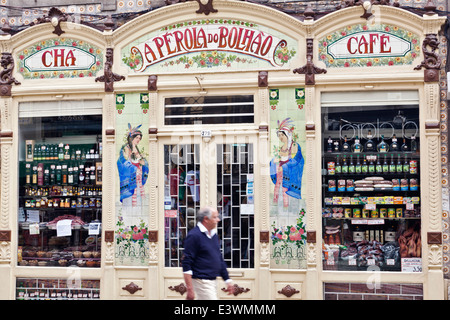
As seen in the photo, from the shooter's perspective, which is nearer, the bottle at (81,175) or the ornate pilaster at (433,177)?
the ornate pilaster at (433,177)

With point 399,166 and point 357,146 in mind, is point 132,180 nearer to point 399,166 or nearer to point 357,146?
point 357,146

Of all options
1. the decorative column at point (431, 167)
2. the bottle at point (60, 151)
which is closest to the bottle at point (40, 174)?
the bottle at point (60, 151)

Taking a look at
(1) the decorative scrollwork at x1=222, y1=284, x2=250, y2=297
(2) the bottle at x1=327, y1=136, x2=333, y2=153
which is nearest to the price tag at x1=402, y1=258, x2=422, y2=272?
(2) the bottle at x1=327, y1=136, x2=333, y2=153

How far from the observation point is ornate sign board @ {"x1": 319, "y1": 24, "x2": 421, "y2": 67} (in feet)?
34.2

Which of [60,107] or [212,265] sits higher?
[60,107]

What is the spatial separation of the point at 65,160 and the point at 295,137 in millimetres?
4067

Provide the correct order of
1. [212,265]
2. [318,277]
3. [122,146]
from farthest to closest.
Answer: [122,146]
[318,277]
[212,265]

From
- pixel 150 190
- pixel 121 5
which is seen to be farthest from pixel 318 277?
pixel 121 5

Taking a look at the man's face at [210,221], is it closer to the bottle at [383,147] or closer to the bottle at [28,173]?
the bottle at [383,147]

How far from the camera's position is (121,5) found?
450 inches

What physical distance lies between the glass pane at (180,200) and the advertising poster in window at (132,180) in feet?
1.22

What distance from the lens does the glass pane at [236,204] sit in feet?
35.5

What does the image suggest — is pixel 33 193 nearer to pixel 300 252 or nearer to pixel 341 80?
pixel 300 252

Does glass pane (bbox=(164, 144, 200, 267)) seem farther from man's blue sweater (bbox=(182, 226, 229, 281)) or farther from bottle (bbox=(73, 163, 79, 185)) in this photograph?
man's blue sweater (bbox=(182, 226, 229, 281))
